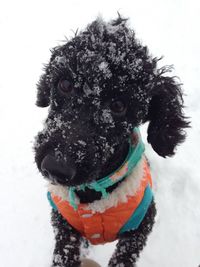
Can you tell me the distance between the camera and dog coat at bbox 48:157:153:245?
2896 mm

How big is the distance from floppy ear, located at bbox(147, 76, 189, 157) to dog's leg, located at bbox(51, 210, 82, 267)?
0.86m

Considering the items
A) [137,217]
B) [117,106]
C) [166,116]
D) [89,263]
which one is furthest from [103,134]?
[89,263]

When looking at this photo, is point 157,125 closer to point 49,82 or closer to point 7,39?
point 49,82

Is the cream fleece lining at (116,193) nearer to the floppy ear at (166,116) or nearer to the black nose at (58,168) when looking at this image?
the floppy ear at (166,116)

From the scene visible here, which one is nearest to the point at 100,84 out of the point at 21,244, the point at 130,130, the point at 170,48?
the point at 130,130

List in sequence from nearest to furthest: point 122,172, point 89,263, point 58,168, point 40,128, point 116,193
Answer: point 58,168 < point 122,172 < point 116,193 < point 89,263 < point 40,128

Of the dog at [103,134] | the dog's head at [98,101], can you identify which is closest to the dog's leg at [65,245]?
the dog at [103,134]

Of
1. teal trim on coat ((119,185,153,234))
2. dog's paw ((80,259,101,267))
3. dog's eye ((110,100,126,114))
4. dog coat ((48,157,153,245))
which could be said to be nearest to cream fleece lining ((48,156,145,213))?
dog coat ((48,157,153,245))

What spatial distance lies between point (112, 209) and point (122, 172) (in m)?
0.29

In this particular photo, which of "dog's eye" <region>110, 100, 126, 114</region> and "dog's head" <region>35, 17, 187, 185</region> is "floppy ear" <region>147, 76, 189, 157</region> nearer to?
"dog's head" <region>35, 17, 187, 185</region>

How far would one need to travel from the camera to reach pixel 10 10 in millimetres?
7012

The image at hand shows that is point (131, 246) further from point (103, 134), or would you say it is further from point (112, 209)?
point (103, 134)

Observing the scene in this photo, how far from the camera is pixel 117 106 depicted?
2557 mm

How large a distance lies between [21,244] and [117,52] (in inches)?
82.5
